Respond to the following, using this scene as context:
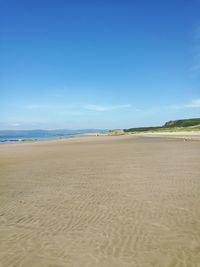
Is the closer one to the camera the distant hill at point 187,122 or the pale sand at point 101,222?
the pale sand at point 101,222

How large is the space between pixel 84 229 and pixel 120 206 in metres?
2.07

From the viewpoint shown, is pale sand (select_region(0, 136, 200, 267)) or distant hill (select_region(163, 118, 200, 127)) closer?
pale sand (select_region(0, 136, 200, 267))

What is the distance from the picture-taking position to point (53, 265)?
4988 mm

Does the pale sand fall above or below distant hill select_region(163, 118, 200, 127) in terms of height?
below

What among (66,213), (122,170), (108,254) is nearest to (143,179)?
(122,170)

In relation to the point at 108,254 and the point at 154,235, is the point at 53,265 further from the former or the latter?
the point at 154,235

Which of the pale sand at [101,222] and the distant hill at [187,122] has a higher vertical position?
the distant hill at [187,122]

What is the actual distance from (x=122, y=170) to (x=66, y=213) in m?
7.39

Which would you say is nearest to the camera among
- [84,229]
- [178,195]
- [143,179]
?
[84,229]

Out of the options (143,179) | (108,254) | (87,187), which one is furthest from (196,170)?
(108,254)

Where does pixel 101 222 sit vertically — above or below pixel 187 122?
below

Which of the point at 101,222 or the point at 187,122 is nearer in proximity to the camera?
the point at 101,222

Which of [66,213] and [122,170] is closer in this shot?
[66,213]

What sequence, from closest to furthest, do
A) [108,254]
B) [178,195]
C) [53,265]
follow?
[53,265], [108,254], [178,195]
